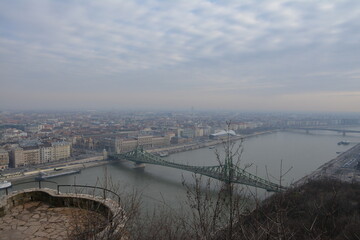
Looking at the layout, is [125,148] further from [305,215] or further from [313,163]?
[305,215]

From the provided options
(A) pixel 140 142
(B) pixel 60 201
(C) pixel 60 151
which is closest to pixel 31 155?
(C) pixel 60 151

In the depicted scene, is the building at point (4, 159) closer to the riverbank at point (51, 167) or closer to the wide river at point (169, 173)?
the riverbank at point (51, 167)

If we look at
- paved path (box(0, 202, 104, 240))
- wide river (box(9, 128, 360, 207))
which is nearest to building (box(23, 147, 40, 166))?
wide river (box(9, 128, 360, 207))

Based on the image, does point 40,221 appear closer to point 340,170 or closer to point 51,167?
point 51,167

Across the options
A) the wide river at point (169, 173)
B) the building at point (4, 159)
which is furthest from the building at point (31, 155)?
the wide river at point (169, 173)

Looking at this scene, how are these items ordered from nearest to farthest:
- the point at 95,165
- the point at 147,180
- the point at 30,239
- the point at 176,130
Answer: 1. the point at 30,239
2. the point at 147,180
3. the point at 95,165
4. the point at 176,130

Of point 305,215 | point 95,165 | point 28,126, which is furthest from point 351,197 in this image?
point 28,126
